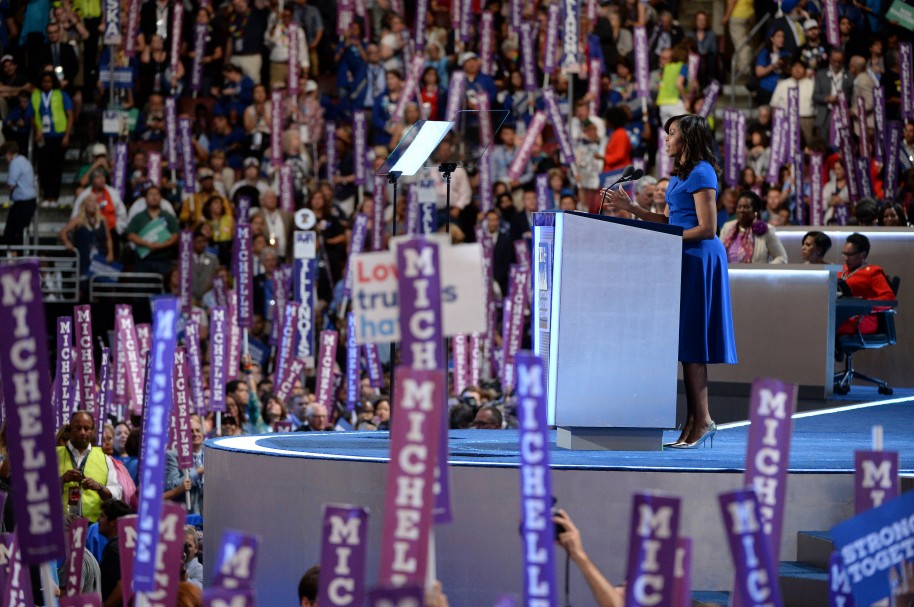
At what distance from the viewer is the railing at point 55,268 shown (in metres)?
16.0

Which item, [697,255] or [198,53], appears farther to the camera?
[198,53]

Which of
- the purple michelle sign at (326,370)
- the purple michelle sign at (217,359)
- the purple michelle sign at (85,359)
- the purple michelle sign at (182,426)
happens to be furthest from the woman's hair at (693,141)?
the purple michelle sign at (326,370)

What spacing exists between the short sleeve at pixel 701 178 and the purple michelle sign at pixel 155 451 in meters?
2.85

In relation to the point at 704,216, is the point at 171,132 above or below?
above

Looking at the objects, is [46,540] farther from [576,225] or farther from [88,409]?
[88,409]

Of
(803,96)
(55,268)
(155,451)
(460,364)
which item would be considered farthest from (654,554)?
(803,96)

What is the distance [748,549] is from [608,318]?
2.78m

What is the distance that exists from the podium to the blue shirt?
35.2ft

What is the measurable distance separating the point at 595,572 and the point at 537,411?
0.58 meters

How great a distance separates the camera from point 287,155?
1733 centimetres

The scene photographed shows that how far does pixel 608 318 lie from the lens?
6.80 m

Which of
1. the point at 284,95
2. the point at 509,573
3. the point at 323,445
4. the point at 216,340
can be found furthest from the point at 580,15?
the point at 509,573

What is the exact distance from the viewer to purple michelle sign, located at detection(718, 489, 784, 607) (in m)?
4.05

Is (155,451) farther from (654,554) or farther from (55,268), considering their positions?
(55,268)
